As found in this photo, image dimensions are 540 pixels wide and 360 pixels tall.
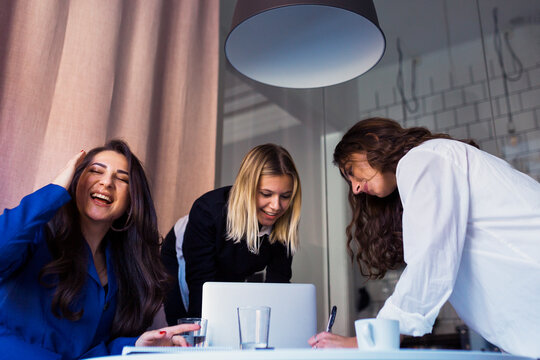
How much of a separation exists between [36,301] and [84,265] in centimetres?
15

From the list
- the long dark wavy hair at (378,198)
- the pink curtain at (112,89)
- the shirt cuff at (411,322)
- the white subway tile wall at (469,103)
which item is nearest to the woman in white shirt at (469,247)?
the shirt cuff at (411,322)

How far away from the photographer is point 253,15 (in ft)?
4.03

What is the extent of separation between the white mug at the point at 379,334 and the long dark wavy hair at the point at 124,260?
824mm

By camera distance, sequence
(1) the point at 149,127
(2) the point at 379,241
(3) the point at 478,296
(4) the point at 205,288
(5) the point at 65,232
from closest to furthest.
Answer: (3) the point at 478,296
(4) the point at 205,288
(5) the point at 65,232
(2) the point at 379,241
(1) the point at 149,127

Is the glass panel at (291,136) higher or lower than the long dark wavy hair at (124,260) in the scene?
higher

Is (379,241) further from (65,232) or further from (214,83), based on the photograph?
(214,83)

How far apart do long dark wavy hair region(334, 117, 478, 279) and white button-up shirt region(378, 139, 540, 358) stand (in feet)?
0.79

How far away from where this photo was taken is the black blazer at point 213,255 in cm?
183

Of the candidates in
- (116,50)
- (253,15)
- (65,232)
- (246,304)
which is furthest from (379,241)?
(116,50)

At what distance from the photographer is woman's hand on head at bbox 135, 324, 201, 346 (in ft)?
3.58

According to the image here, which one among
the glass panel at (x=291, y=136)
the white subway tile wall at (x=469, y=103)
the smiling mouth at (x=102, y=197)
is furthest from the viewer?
the glass panel at (x=291, y=136)

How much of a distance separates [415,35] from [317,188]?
1.08 meters

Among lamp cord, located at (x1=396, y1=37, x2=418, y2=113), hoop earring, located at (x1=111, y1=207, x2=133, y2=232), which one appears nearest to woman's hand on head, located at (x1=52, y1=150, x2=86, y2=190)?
hoop earring, located at (x1=111, y1=207, x2=133, y2=232)

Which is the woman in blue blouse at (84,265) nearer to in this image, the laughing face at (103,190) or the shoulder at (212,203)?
the laughing face at (103,190)
